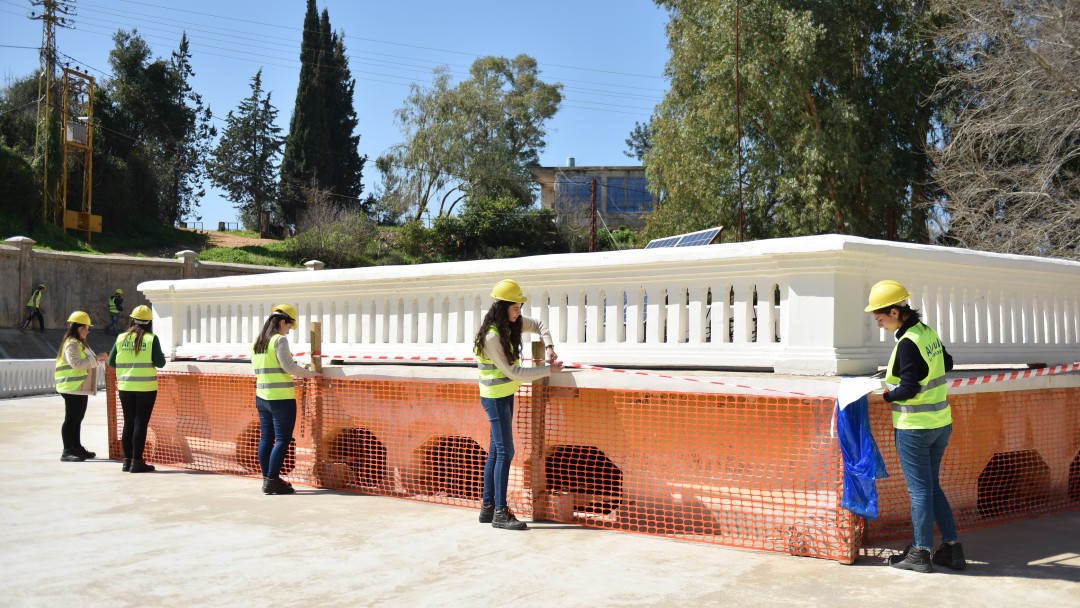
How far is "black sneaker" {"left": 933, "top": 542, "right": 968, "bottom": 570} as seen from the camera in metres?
5.59

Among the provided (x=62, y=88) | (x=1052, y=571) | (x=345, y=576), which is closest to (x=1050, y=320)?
(x=1052, y=571)

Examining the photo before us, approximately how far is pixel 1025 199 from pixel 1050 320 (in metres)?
12.3

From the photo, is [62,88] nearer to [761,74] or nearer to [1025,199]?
[761,74]

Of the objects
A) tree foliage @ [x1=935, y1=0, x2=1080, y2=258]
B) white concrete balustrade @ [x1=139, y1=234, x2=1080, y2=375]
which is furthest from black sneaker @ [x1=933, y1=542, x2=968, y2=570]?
tree foliage @ [x1=935, y1=0, x2=1080, y2=258]

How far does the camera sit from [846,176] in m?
24.7

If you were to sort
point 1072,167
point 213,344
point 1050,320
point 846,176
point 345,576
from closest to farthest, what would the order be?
1. point 345,576
2. point 1050,320
3. point 213,344
4. point 1072,167
5. point 846,176

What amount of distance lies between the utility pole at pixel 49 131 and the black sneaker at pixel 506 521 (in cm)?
3973

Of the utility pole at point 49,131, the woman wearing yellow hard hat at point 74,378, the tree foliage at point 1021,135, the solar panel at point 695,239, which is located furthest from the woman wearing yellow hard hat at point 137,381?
the utility pole at point 49,131

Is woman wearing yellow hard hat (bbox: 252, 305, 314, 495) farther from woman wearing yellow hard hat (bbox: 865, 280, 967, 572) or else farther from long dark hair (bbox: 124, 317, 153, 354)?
woman wearing yellow hard hat (bbox: 865, 280, 967, 572)

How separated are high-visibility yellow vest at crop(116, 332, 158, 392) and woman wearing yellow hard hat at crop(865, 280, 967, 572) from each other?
7166 millimetres

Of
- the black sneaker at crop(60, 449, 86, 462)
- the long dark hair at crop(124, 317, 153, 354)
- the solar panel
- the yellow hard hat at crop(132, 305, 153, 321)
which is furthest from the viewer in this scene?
the solar panel

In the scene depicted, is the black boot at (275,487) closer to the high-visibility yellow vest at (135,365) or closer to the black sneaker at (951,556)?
the high-visibility yellow vest at (135,365)

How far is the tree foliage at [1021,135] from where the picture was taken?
1802cm

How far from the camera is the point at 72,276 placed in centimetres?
2881
